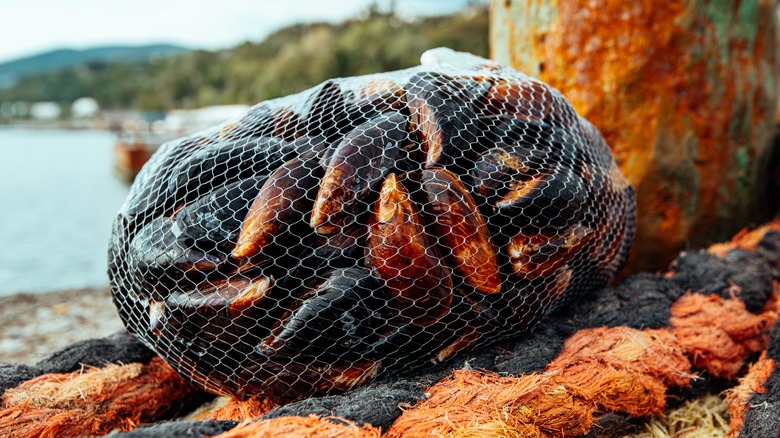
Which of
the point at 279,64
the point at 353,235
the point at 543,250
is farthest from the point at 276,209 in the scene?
the point at 279,64

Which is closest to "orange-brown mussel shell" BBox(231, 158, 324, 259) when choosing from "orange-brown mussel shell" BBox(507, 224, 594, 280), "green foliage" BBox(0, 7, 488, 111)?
"orange-brown mussel shell" BBox(507, 224, 594, 280)

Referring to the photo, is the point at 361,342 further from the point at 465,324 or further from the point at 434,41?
the point at 434,41

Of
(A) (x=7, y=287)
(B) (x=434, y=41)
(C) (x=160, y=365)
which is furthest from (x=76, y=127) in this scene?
(C) (x=160, y=365)

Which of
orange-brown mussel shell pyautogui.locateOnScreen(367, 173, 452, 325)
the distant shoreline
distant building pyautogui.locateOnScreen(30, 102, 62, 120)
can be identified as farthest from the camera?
distant building pyautogui.locateOnScreen(30, 102, 62, 120)

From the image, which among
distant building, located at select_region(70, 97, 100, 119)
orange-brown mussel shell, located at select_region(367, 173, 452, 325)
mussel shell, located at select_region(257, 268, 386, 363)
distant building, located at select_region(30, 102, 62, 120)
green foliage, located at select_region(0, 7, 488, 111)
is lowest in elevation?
distant building, located at select_region(30, 102, 62, 120)

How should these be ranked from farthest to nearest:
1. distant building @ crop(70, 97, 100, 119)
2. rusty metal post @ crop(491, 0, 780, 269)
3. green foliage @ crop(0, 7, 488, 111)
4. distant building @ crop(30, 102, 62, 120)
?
1. distant building @ crop(30, 102, 62, 120)
2. distant building @ crop(70, 97, 100, 119)
3. green foliage @ crop(0, 7, 488, 111)
4. rusty metal post @ crop(491, 0, 780, 269)

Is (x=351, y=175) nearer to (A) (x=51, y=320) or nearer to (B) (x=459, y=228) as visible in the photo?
(B) (x=459, y=228)

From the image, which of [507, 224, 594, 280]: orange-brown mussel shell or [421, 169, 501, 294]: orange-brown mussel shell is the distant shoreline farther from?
[507, 224, 594, 280]: orange-brown mussel shell

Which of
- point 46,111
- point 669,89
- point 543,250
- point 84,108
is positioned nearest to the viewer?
point 543,250
